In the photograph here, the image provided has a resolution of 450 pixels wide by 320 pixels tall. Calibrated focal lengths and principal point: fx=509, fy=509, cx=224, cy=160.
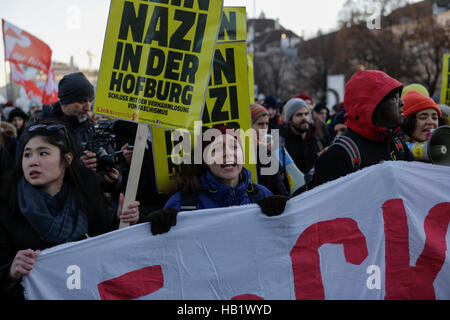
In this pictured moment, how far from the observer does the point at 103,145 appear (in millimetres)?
3852

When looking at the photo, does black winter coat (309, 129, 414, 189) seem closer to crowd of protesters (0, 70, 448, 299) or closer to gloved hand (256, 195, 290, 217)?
crowd of protesters (0, 70, 448, 299)

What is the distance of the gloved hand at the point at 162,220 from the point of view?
8.61 feet

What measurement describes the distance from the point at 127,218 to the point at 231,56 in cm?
151

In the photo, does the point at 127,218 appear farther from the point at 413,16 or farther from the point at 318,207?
the point at 413,16

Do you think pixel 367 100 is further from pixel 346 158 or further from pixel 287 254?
pixel 287 254

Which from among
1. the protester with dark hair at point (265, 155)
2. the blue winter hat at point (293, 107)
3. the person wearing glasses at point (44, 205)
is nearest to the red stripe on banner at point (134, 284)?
the person wearing glasses at point (44, 205)

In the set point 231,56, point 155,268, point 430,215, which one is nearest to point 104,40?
point 231,56

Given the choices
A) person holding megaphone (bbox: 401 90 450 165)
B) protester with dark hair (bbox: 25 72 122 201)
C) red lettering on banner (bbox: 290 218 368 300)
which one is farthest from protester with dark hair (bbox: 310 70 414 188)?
protester with dark hair (bbox: 25 72 122 201)

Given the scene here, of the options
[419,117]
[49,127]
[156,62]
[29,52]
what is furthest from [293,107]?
[29,52]

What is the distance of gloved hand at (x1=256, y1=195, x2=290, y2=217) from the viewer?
2.67 metres

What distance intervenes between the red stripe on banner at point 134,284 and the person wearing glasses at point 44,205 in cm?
33

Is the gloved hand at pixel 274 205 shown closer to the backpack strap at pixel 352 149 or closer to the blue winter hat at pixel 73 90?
the backpack strap at pixel 352 149

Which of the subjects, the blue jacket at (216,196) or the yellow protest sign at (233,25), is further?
the yellow protest sign at (233,25)
